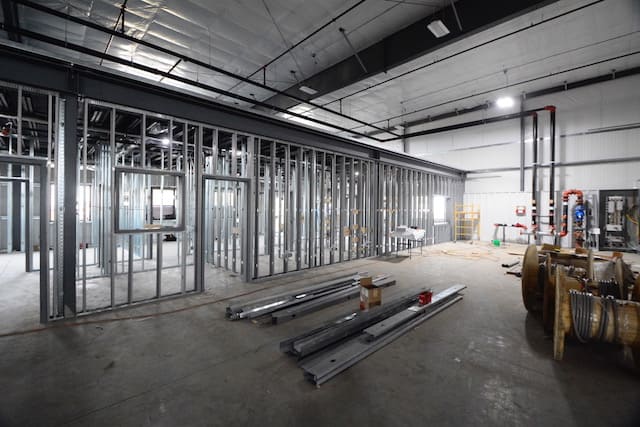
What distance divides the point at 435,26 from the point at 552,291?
4626mm

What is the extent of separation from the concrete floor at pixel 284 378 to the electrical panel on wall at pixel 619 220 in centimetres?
975

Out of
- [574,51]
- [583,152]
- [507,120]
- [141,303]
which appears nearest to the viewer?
[141,303]

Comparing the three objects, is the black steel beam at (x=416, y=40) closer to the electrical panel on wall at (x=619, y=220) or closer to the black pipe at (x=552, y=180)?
the black pipe at (x=552, y=180)

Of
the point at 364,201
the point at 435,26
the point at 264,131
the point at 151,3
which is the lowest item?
the point at 364,201

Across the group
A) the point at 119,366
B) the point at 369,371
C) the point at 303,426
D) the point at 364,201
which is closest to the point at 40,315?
the point at 119,366

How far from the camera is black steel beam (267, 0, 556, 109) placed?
4.98 meters

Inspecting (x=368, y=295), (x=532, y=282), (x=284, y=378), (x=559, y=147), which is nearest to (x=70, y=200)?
(x=284, y=378)

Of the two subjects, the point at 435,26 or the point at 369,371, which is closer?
the point at 369,371

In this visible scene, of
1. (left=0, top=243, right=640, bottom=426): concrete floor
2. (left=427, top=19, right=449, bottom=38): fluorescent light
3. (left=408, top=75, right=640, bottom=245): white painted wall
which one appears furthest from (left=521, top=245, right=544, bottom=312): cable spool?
(left=408, top=75, right=640, bottom=245): white painted wall

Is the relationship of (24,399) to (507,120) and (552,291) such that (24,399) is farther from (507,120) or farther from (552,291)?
(507,120)

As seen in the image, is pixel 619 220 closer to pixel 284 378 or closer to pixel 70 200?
pixel 284 378

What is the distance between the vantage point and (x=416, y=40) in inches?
242

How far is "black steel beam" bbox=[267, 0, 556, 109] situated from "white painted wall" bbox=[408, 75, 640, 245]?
5747 millimetres

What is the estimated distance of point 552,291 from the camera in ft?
11.4
